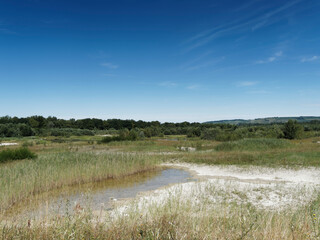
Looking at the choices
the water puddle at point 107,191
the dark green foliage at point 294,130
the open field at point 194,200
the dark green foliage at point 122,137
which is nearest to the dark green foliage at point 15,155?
the open field at point 194,200

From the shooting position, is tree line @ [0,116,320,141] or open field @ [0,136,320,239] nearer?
open field @ [0,136,320,239]

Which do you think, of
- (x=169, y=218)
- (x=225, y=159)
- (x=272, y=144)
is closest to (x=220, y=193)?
(x=169, y=218)

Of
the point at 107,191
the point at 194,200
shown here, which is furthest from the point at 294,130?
the point at 107,191

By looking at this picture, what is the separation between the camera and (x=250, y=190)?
10.2 meters

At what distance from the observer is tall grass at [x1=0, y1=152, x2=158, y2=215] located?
9.06 metres

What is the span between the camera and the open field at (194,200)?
3.93 m

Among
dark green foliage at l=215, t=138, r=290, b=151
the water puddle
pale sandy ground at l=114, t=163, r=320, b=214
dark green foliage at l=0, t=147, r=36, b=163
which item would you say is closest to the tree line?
dark green foliage at l=215, t=138, r=290, b=151

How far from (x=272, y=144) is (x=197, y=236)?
2737cm

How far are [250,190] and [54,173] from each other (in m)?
9.59

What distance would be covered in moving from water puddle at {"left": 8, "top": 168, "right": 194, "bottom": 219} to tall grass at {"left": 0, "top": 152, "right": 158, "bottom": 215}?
0.51m

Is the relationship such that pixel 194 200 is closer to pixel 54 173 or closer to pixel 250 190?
pixel 250 190

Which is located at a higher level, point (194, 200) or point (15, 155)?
point (15, 155)

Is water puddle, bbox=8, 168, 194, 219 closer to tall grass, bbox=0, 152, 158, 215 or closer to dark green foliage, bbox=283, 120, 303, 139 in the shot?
tall grass, bbox=0, 152, 158, 215

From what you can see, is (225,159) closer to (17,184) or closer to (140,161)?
(140,161)
